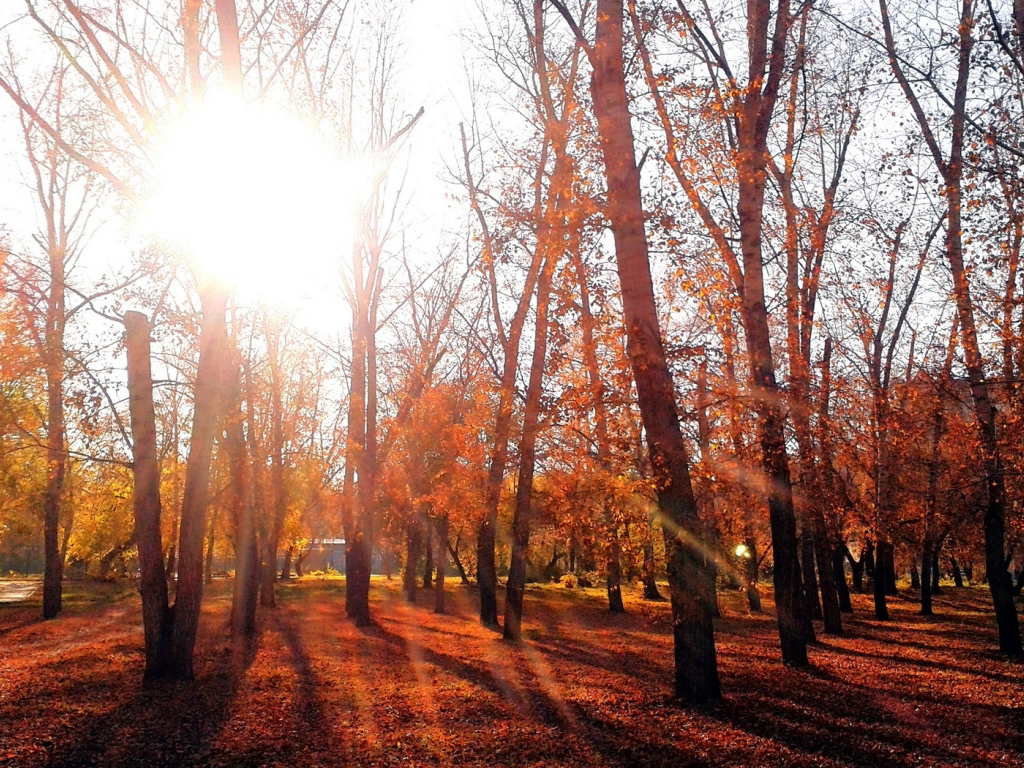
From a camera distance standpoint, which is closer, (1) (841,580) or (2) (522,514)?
(2) (522,514)

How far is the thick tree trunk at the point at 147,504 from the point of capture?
10.3m

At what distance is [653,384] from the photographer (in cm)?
862

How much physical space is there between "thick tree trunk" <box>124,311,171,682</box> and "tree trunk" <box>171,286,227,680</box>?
184mm

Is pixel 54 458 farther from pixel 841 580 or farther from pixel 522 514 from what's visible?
pixel 841 580

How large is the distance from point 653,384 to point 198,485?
6.50 metres

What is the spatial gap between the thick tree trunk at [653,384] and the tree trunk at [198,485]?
228 inches

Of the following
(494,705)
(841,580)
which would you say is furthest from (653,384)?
(841,580)

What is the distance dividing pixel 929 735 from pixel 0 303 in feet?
61.3

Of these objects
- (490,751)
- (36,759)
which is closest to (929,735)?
(490,751)

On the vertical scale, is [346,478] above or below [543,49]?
below

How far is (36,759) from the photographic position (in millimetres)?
6980

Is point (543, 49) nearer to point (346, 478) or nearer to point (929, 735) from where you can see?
point (346, 478)

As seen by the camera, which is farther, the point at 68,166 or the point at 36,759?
the point at 68,166

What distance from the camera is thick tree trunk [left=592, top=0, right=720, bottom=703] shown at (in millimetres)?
8453
